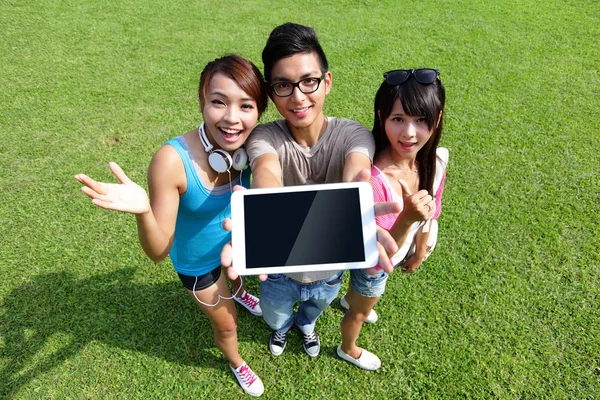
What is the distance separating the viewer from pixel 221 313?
88.6 inches

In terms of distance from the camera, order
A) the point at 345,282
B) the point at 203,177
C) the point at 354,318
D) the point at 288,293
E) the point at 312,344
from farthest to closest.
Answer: the point at 345,282, the point at 312,344, the point at 354,318, the point at 288,293, the point at 203,177

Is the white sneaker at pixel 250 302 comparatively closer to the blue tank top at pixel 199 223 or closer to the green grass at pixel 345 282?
the green grass at pixel 345 282

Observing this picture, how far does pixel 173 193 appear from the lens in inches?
69.6

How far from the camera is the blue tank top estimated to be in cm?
187

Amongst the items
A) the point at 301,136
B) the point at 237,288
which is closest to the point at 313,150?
the point at 301,136

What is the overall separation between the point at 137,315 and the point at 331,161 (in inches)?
92.3

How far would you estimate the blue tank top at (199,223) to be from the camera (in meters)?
1.87

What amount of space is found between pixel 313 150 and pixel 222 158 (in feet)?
1.54

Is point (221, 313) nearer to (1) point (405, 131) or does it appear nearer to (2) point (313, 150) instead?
(2) point (313, 150)

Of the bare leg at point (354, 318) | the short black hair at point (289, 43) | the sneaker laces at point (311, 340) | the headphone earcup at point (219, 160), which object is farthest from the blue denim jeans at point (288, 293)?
the short black hair at point (289, 43)

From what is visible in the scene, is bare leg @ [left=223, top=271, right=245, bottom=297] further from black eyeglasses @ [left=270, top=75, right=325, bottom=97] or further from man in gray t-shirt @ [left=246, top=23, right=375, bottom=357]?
black eyeglasses @ [left=270, top=75, right=325, bottom=97]

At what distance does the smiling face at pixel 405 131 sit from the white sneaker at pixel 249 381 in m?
1.93

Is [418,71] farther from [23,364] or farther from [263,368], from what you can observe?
[23,364]

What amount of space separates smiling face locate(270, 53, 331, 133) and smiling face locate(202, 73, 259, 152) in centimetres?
16
